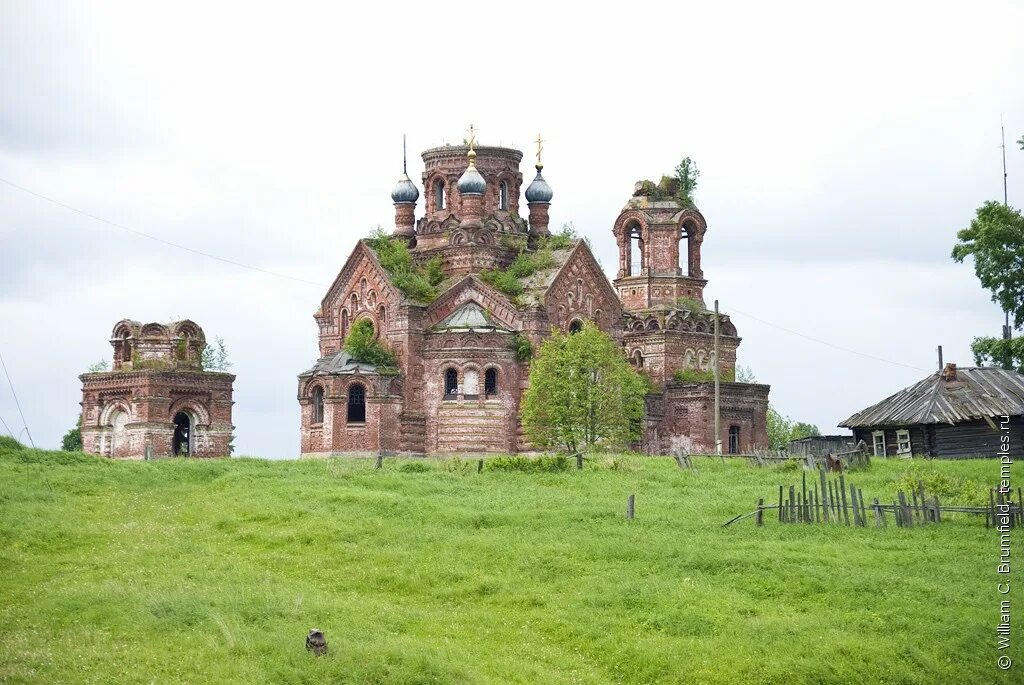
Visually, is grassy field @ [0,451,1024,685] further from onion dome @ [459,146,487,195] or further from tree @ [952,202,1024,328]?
onion dome @ [459,146,487,195]

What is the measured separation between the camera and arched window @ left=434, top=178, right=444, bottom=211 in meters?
64.7

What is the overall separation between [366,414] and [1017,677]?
3374cm

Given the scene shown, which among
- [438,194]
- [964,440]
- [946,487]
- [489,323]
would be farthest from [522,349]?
[946,487]

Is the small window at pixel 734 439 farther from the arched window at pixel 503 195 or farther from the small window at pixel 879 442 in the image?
the arched window at pixel 503 195

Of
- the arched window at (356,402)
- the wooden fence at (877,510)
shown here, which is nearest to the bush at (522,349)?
the arched window at (356,402)

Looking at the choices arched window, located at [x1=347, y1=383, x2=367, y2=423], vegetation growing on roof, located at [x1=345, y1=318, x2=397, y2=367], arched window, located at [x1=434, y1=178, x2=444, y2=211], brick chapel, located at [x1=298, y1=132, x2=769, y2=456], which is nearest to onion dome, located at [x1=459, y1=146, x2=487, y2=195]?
brick chapel, located at [x1=298, y1=132, x2=769, y2=456]

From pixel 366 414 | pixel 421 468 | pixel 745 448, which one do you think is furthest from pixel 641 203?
pixel 421 468

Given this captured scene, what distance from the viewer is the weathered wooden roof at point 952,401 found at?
48.1 m

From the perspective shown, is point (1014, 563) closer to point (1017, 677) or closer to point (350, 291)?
point (1017, 677)

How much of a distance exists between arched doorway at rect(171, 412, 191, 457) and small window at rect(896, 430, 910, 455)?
979 inches

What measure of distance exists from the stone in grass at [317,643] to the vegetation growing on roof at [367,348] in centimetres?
3290

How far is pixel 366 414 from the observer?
57.7 meters

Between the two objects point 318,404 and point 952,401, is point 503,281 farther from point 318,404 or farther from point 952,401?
point 952,401

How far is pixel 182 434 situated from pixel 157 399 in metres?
2.15
